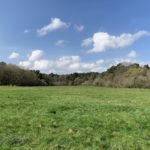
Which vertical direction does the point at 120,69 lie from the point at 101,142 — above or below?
above

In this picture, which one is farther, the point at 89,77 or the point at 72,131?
the point at 89,77

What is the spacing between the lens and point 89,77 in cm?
12256

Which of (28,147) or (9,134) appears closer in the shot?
(28,147)

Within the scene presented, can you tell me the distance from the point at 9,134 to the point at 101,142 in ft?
8.68

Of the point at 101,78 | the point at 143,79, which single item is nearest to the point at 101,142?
the point at 143,79

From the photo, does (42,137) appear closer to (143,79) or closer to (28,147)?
(28,147)

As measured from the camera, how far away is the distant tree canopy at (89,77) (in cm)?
7491

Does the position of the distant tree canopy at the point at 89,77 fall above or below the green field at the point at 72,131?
above

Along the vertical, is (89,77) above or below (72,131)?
above

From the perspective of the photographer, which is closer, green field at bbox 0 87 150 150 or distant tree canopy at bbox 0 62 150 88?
green field at bbox 0 87 150 150

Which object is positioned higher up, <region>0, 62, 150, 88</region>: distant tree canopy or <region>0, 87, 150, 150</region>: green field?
<region>0, 62, 150, 88</region>: distant tree canopy

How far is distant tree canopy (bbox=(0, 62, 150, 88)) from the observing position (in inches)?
2949

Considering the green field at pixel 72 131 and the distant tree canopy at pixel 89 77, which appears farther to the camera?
the distant tree canopy at pixel 89 77

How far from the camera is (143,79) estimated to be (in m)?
92.8
